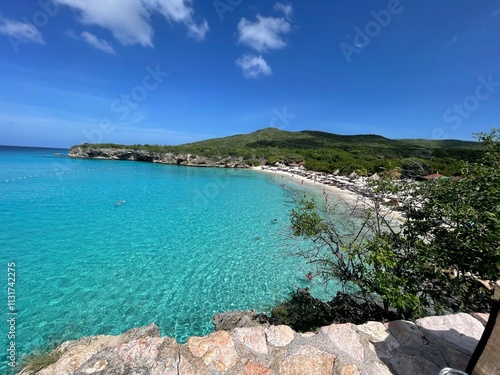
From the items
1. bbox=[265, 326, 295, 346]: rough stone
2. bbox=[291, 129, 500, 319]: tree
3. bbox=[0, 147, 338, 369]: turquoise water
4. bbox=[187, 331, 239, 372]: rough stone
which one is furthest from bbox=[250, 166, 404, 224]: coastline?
bbox=[187, 331, 239, 372]: rough stone

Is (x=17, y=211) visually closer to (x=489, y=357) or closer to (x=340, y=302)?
(x=340, y=302)

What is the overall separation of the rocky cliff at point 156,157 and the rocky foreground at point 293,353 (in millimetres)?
61600

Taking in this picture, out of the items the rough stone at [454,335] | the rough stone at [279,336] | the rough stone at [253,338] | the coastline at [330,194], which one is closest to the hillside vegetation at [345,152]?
the coastline at [330,194]

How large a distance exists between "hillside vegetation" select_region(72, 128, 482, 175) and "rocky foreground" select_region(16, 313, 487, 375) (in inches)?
110

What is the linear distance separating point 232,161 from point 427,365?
6351 cm

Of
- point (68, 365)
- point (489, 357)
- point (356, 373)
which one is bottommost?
point (68, 365)

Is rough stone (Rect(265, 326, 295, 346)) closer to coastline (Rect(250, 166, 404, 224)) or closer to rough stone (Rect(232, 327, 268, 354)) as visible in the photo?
rough stone (Rect(232, 327, 268, 354))

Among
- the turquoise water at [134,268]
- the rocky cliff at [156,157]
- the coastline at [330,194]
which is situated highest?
the rocky cliff at [156,157]

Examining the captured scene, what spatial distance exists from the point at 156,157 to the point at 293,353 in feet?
250

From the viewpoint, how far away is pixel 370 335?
2.91m

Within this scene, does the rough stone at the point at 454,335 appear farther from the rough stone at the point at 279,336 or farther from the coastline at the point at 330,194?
the coastline at the point at 330,194

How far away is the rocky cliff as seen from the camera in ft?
213

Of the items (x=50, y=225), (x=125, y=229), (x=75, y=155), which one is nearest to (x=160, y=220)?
(x=125, y=229)

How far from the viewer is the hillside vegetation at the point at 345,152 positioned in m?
5.62
